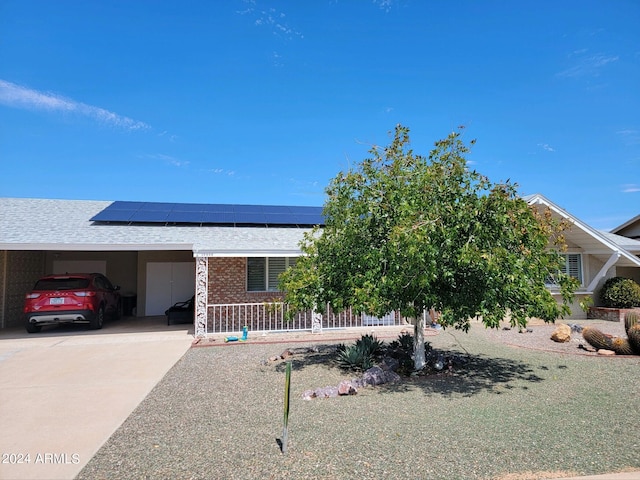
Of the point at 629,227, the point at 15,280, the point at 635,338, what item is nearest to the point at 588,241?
the point at 635,338

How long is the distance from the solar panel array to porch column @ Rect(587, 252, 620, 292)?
10706 millimetres

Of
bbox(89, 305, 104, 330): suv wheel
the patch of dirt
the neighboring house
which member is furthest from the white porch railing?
the patch of dirt

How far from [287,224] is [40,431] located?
1147 centimetres

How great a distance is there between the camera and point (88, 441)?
4582 mm

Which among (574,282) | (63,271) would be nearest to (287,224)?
(63,271)

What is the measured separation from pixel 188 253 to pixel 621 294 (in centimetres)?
1673

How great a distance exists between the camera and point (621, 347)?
344 inches

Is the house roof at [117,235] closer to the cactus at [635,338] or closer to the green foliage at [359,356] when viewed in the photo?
the green foliage at [359,356]

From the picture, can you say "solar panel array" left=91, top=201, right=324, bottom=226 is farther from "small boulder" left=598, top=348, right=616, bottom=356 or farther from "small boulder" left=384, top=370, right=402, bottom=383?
"small boulder" left=598, top=348, right=616, bottom=356

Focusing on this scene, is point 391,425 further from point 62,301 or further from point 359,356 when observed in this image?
point 62,301

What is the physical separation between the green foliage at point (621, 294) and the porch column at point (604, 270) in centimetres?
49

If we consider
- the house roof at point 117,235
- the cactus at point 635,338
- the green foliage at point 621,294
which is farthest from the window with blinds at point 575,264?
the house roof at point 117,235

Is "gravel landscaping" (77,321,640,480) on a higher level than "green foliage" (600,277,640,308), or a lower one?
lower

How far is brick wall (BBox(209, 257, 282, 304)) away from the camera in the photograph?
13367 mm
